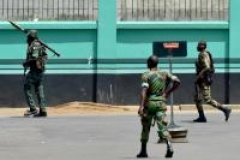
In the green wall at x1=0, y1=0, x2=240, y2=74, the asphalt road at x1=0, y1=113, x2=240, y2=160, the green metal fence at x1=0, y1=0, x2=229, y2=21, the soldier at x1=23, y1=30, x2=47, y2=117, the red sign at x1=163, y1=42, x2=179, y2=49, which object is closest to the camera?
the asphalt road at x1=0, y1=113, x2=240, y2=160

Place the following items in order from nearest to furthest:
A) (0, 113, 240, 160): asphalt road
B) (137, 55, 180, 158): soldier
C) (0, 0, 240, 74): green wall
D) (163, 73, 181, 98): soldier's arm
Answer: (137, 55, 180, 158): soldier < (163, 73, 181, 98): soldier's arm < (0, 113, 240, 160): asphalt road < (0, 0, 240, 74): green wall

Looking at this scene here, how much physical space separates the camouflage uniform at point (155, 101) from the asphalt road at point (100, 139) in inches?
22.7

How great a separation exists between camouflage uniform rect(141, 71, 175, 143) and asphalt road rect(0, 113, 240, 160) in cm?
58

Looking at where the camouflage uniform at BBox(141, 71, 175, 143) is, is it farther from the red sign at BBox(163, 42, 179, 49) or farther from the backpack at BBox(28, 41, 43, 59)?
the backpack at BBox(28, 41, 43, 59)

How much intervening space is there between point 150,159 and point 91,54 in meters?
12.4

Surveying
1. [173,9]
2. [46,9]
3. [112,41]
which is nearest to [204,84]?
[112,41]

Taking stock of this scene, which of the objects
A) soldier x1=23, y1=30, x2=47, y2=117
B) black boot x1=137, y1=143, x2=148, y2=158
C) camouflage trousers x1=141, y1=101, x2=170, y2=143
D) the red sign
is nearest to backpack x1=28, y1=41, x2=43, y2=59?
soldier x1=23, y1=30, x2=47, y2=117

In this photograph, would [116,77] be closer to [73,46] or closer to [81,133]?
[73,46]

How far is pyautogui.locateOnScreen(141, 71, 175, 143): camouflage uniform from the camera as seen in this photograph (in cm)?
1340

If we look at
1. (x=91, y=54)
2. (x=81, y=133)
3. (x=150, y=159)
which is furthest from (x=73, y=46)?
(x=150, y=159)

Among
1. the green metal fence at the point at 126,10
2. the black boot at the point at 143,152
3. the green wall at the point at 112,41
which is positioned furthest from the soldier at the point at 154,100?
the green metal fence at the point at 126,10

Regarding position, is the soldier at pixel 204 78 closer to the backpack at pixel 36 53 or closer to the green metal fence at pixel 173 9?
the backpack at pixel 36 53

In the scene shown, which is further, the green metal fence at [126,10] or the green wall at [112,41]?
the green metal fence at [126,10]

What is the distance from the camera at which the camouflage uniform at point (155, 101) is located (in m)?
13.4
